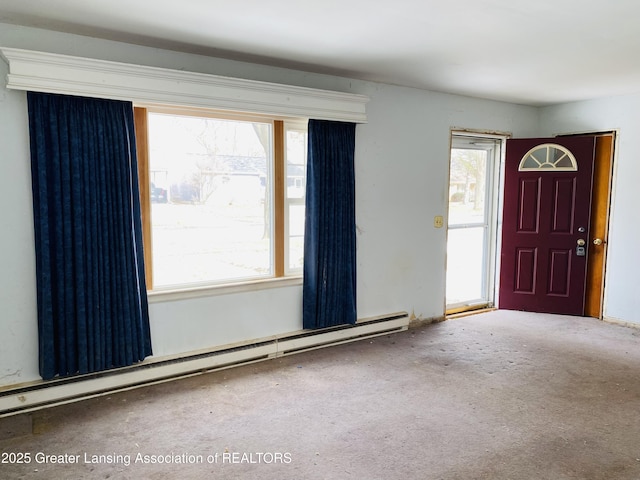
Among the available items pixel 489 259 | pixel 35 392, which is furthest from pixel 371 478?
pixel 489 259

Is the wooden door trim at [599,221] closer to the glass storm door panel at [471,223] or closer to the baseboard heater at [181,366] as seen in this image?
the glass storm door panel at [471,223]

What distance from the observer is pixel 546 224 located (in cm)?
536

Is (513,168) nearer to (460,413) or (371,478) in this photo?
(460,413)

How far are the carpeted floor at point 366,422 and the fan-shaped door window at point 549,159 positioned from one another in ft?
7.27

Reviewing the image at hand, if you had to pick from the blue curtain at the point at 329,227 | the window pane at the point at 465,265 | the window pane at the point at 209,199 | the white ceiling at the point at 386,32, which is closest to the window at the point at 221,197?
the window pane at the point at 209,199

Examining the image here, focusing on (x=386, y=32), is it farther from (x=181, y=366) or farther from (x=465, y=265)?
(x=465, y=265)

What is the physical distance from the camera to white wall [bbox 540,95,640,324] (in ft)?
15.9

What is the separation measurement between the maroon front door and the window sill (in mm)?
3017

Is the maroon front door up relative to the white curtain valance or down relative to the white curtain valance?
down

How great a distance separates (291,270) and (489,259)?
302 centimetres

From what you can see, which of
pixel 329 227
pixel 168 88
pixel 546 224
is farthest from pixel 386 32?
pixel 546 224

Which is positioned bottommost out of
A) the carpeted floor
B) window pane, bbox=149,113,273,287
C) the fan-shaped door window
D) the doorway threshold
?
the carpeted floor

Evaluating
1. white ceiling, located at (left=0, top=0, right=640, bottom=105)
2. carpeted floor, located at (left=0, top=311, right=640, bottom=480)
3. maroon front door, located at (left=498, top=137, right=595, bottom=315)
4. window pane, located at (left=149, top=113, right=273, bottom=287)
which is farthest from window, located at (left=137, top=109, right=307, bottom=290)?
maroon front door, located at (left=498, top=137, right=595, bottom=315)

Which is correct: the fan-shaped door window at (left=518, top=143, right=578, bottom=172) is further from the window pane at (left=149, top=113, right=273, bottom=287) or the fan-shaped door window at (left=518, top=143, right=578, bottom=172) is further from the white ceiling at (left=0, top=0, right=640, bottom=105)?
the window pane at (left=149, top=113, right=273, bottom=287)
